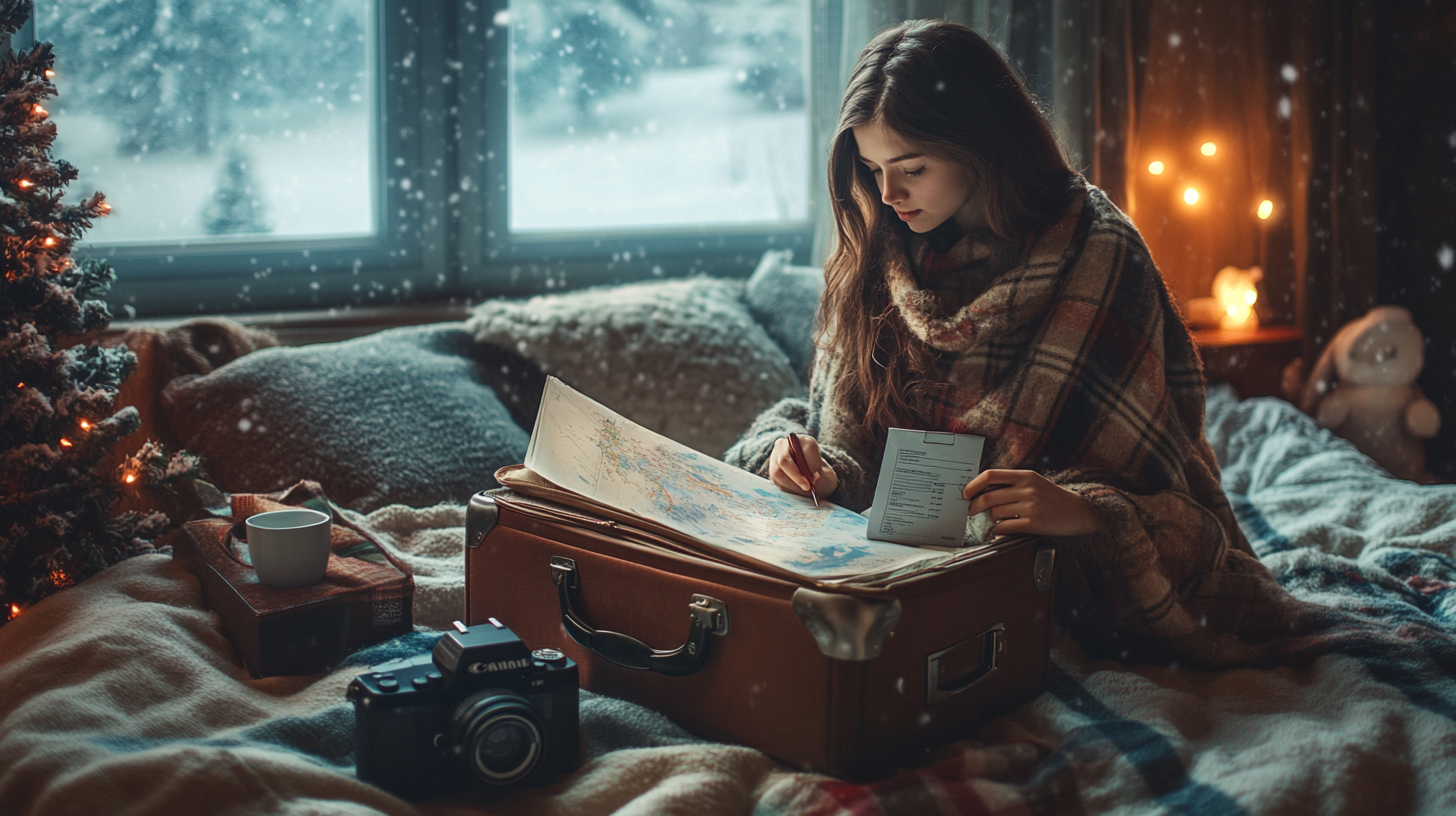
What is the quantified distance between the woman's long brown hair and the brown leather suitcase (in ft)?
1.12

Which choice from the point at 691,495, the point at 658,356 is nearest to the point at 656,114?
the point at 658,356


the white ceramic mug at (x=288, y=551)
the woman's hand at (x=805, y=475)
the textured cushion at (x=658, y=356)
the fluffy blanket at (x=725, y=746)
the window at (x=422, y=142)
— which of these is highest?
the window at (x=422, y=142)

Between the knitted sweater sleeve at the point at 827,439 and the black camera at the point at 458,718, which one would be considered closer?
the black camera at the point at 458,718

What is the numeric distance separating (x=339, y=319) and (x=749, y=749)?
1438mm

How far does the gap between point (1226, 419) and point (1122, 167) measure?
0.71 metres

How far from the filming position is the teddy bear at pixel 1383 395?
2.34 m

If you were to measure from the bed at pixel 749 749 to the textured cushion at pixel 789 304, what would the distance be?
84 cm

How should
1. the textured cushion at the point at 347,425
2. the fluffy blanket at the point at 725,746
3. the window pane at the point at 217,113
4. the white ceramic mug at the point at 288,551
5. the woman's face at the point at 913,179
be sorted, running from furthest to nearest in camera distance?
1. the window pane at the point at 217,113
2. the textured cushion at the point at 347,425
3. the woman's face at the point at 913,179
4. the white ceramic mug at the point at 288,551
5. the fluffy blanket at the point at 725,746

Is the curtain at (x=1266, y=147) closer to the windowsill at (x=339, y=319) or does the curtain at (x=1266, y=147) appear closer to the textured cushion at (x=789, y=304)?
the textured cushion at (x=789, y=304)

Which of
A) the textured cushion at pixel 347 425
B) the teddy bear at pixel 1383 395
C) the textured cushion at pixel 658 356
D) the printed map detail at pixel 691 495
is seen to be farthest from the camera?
the teddy bear at pixel 1383 395

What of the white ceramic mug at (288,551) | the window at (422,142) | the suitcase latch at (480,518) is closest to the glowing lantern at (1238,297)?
the window at (422,142)

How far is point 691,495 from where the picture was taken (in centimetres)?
99

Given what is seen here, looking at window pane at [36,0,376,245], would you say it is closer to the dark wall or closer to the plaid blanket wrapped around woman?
the plaid blanket wrapped around woman

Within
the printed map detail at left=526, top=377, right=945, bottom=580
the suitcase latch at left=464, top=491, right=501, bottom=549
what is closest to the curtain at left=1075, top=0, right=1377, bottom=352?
the printed map detail at left=526, top=377, right=945, bottom=580
